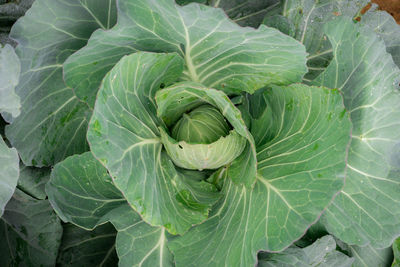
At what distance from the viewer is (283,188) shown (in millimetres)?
872

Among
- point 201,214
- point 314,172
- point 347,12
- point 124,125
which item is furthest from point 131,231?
point 347,12

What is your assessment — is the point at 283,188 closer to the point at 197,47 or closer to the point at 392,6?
the point at 197,47

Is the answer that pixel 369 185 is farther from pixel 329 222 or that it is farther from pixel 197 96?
pixel 197 96

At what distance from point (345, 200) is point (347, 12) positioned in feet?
1.77

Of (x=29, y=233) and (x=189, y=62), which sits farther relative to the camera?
(x=29, y=233)

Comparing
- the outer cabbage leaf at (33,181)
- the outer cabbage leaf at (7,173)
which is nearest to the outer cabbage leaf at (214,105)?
the outer cabbage leaf at (7,173)

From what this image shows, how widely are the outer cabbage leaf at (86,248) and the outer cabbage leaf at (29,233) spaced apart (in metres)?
0.04

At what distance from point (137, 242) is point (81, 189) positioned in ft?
0.61

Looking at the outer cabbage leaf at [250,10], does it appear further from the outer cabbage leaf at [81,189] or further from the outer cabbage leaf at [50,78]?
the outer cabbage leaf at [81,189]

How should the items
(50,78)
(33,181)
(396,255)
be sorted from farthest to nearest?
(396,255)
(33,181)
(50,78)

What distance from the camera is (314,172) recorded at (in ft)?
2.74

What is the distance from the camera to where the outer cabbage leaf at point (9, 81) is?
32.1 inches

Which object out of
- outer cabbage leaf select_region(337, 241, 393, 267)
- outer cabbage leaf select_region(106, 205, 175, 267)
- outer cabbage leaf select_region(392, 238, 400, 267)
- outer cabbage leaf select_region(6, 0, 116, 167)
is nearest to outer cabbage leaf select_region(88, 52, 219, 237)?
outer cabbage leaf select_region(106, 205, 175, 267)

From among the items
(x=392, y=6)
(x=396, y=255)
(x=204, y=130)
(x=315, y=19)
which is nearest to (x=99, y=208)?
(x=204, y=130)
